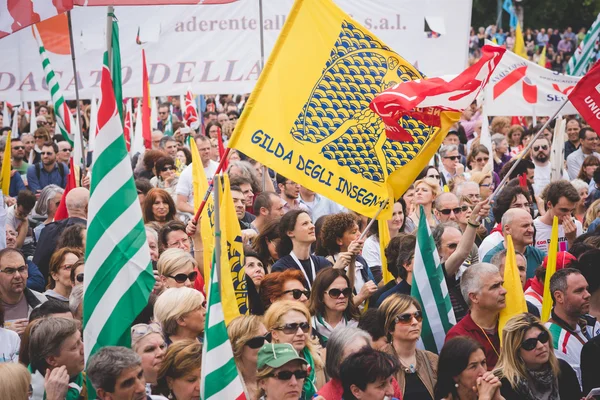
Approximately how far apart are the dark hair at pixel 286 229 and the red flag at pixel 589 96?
2.38 meters

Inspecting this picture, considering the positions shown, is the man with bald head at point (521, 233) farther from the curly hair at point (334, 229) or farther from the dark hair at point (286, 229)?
the dark hair at point (286, 229)

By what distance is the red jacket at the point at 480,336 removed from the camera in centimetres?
673

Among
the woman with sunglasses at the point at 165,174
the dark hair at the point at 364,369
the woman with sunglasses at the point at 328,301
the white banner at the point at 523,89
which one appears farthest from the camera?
the white banner at the point at 523,89

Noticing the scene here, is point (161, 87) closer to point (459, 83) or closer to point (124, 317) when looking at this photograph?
point (459, 83)

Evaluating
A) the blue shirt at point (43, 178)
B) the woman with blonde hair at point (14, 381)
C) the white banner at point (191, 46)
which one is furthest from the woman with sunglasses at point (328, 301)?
the white banner at point (191, 46)

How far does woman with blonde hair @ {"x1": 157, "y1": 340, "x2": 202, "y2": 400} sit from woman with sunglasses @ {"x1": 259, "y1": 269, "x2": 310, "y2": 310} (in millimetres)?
1458

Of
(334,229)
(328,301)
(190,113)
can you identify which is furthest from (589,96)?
(190,113)

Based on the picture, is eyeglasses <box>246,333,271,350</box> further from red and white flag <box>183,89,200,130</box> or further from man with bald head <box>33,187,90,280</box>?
red and white flag <box>183,89,200,130</box>

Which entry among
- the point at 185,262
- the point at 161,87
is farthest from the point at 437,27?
the point at 185,262

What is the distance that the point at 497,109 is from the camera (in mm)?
15492

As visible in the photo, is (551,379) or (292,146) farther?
(292,146)

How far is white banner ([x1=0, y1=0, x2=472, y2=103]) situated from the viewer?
15016 millimetres

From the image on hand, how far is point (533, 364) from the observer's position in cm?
610

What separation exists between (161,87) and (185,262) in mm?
8700
